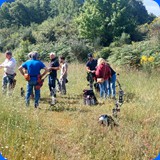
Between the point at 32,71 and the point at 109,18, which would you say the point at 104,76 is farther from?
the point at 109,18

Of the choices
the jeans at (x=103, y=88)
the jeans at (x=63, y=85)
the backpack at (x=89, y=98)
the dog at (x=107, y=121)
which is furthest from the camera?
the jeans at (x=63, y=85)

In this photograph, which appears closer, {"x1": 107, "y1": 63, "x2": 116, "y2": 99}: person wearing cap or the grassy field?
the grassy field

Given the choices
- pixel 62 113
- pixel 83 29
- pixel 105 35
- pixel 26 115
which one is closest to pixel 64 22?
pixel 83 29

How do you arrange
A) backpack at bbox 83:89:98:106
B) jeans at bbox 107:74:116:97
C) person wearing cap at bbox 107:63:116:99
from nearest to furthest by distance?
1. backpack at bbox 83:89:98:106
2. person wearing cap at bbox 107:63:116:99
3. jeans at bbox 107:74:116:97

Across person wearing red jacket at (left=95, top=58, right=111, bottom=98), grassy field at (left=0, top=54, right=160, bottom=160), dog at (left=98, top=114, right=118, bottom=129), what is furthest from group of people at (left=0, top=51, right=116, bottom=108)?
dog at (left=98, top=114, right=118, bottom=129)

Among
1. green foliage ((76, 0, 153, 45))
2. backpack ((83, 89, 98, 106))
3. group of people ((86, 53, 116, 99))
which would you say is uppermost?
green foliage ((76, 0, 153, 45))

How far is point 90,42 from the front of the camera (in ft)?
11.7

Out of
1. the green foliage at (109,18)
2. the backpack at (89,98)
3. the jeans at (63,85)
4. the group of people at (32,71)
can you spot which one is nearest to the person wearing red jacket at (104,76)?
the backpack at (89,98)

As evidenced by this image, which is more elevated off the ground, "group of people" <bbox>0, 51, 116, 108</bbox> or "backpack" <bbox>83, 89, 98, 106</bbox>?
"group of people" <bbox>0, 51, 116, 108</bbox>

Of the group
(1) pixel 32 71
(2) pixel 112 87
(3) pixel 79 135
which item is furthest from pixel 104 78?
(3) pixel 79 135

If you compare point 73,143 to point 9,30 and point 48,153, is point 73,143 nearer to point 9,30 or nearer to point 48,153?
point 48,153

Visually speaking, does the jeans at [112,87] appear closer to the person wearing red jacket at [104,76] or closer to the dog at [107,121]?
the person wearing red jacket at [104,76]

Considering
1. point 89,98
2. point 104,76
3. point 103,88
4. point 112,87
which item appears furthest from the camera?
point 112,87

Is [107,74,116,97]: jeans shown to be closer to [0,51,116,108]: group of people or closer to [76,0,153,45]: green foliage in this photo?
[0,51,116,108]: group of people
